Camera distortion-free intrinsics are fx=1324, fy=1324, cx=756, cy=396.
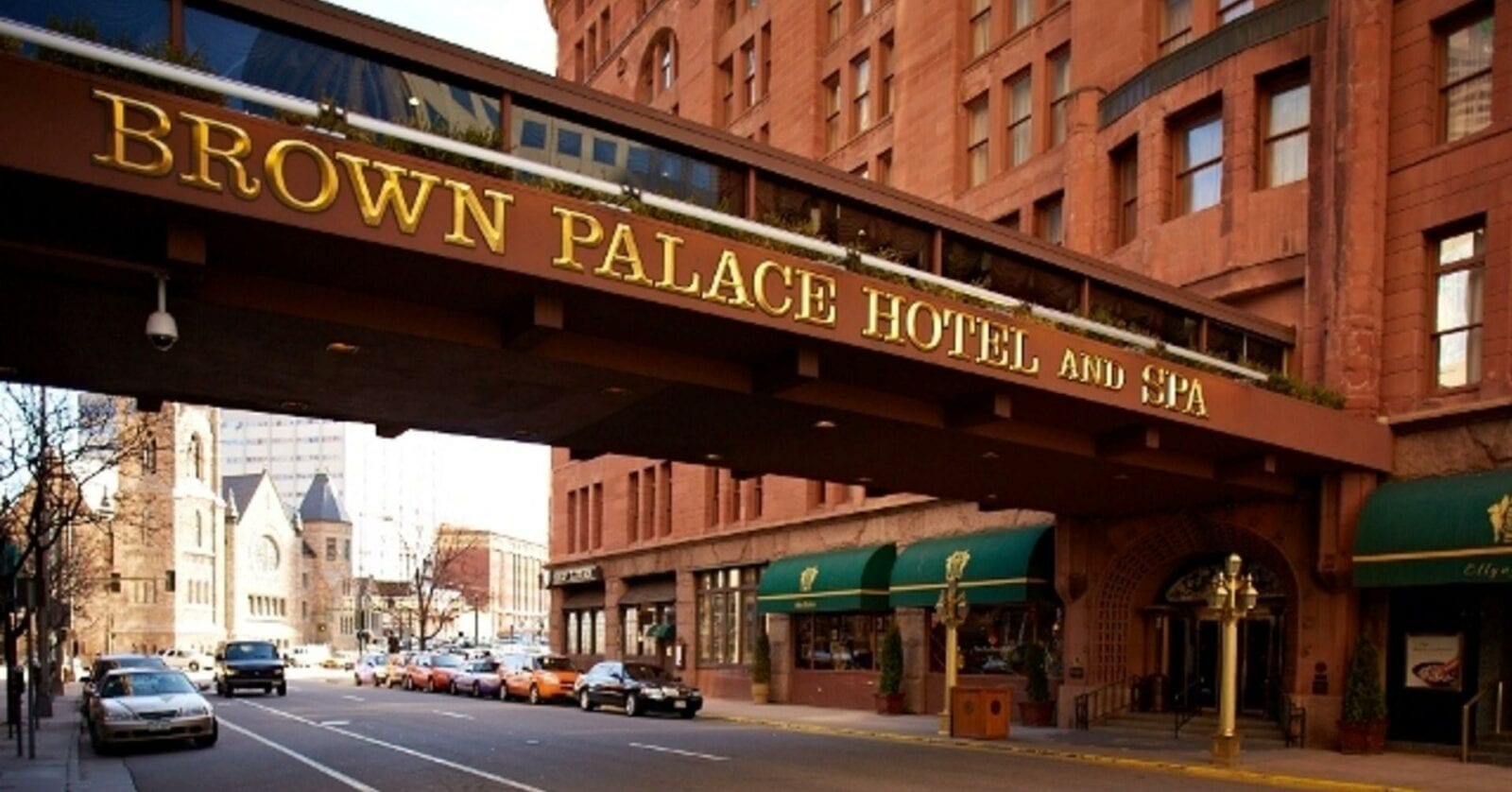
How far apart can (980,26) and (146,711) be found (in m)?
26.4

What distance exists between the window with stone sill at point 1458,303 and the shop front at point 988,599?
31.5 ft

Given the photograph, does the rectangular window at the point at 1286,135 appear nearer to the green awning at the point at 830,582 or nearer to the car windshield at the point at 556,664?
the green awning at the point at 830,582

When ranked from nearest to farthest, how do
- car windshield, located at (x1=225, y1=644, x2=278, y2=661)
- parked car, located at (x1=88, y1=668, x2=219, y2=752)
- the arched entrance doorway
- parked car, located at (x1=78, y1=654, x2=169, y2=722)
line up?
parked car, located at (x1=88, y1=668, x2=219, y2=752), the arched entrance doorway, parked car, located at (x1=78, y1=654, x2=169, y2=722), car windshield, located at (x1=225, y1=644, x2=278, y2=661)

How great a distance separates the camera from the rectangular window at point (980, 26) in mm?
35750

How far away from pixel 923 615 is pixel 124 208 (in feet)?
82.7

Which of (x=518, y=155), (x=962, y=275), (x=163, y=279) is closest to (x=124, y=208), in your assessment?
(x=163, y=279)

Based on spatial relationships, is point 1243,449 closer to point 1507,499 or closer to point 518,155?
point 1507,499

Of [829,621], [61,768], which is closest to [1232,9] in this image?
[829,621]

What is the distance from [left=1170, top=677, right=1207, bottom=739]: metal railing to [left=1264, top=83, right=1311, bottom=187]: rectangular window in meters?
10.3

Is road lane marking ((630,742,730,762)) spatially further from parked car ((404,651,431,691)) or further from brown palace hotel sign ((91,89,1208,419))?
parked car ((404,651,431,691))

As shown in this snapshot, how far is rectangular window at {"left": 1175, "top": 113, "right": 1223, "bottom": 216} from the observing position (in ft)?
88.6

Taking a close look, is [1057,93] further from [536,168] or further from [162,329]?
[162,329]

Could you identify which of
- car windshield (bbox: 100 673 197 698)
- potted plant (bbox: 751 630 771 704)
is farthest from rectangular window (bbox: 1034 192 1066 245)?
car windshield (bbox: 100 673 197 698)

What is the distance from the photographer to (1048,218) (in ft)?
108
